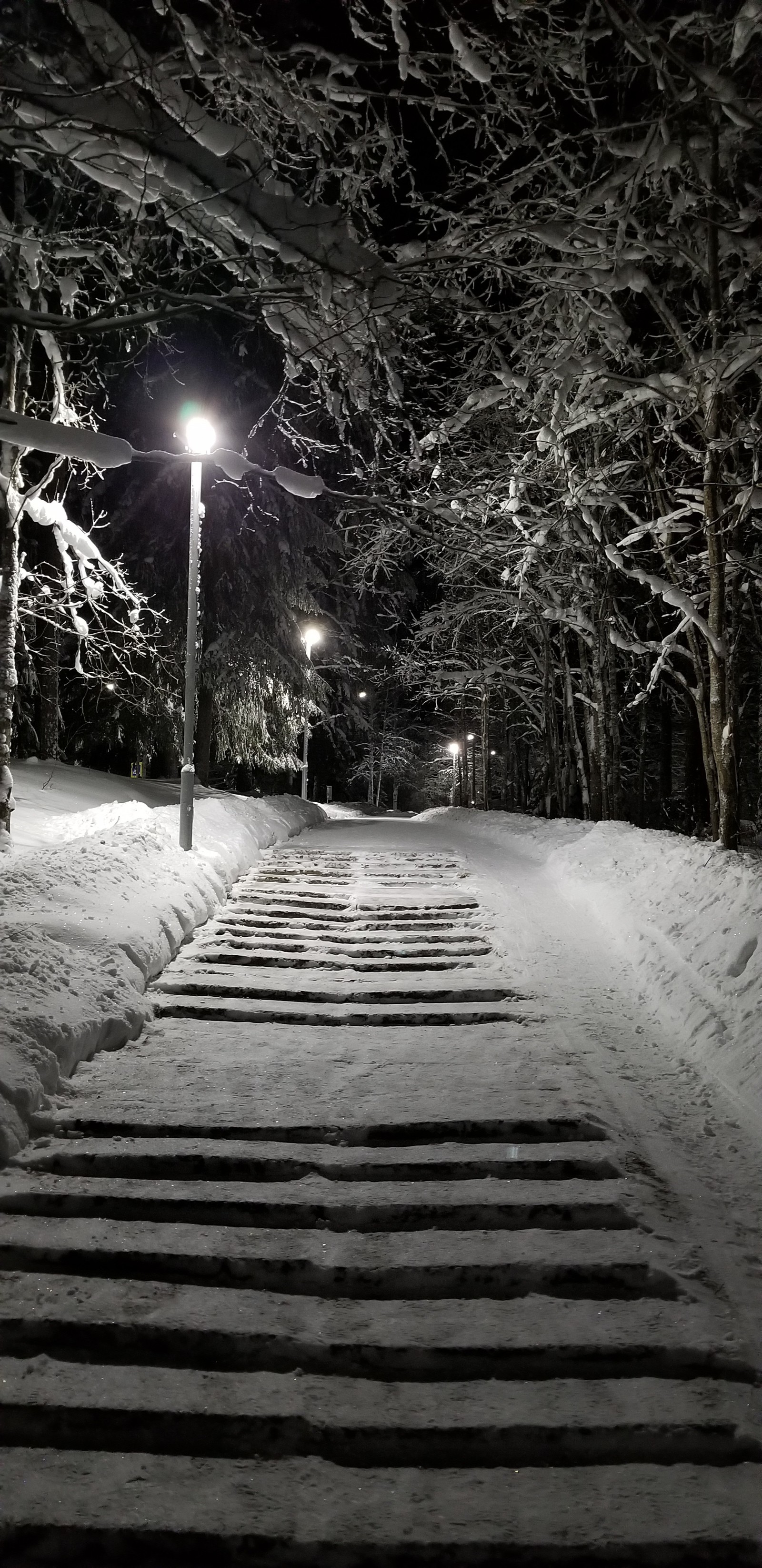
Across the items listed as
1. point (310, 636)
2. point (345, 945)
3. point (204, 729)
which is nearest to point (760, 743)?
point (310, 636)

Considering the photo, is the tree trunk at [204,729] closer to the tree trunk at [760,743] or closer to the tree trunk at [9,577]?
the tree trunk at [9,577]

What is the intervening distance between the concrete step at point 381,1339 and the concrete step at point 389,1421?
0.34 feet

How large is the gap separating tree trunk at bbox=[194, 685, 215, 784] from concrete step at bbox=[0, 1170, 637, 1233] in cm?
1679

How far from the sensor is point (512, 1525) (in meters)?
2.34

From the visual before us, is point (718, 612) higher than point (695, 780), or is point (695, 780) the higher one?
point (718, 612)

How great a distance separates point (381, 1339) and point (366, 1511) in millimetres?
560

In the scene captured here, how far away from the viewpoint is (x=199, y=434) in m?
8.80

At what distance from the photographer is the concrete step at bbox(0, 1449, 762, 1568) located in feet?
7.44

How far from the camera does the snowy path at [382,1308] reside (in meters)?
2.38

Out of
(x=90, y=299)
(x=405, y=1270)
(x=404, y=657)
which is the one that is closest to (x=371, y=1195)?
(x=405, y=1270)

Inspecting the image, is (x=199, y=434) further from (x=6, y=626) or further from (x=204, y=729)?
(x=204, y=729)

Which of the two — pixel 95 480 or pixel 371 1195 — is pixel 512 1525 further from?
pixel 95 480

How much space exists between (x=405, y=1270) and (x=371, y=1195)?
48 centimetres

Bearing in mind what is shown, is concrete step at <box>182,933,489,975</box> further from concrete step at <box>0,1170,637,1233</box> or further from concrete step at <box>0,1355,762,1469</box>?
concrete step at <box>0,1355,762,1469</box>
